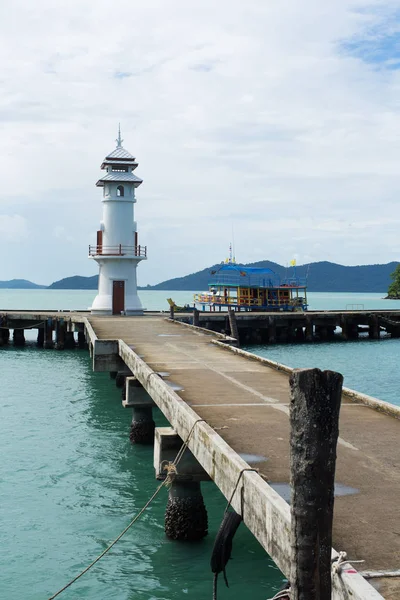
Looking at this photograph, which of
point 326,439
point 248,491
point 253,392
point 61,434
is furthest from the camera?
point 61,434

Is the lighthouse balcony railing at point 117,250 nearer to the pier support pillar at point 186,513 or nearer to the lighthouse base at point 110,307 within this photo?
the lighthouse base at point 110,307

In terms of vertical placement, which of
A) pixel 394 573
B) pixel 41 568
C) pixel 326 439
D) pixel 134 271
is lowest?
pixel 41 568

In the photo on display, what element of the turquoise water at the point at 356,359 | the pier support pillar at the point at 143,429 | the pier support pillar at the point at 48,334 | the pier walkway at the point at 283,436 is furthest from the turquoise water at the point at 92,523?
the pier support pillar at the point at 48,334

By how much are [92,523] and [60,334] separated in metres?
28.0

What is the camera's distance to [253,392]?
497 inches

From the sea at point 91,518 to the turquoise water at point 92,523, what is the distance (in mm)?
16

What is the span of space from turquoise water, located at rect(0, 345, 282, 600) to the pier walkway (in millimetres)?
1829

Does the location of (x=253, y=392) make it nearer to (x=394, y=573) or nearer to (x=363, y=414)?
(x=363, y=414)

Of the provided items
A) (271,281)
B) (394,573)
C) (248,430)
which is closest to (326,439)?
(394,573)

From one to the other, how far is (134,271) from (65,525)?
29433 millimetres

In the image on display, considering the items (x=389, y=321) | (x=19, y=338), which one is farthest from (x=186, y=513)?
(x=389, y=321)

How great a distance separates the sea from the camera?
8.98 metres

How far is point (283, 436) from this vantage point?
9219 millimetres

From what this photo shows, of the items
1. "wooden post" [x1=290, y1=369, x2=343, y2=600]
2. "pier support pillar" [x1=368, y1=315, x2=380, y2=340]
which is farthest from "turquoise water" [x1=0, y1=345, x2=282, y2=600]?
"pier support pillar" [x1=368, y1=315, x2=380, y2=340]
